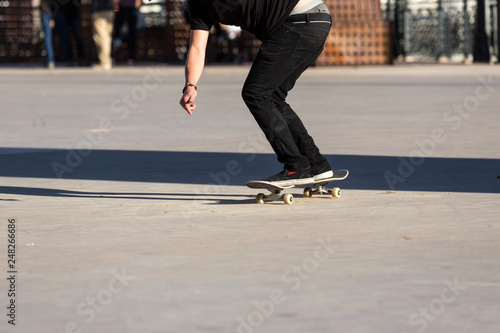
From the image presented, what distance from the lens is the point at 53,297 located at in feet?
14.3

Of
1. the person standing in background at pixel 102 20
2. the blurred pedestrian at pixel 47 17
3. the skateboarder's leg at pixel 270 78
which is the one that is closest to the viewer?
the skateboarder's leg at pixel 270 78

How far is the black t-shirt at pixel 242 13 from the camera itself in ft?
21.5

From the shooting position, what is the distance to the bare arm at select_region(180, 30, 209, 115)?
6.59 m

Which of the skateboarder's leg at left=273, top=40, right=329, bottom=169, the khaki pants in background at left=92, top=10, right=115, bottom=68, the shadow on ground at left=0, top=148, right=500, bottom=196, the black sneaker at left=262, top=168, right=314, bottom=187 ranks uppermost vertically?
the skateboarder's leg at left=273, top=40, right=329, bottom=169

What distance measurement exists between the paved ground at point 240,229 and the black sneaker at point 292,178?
0.16m

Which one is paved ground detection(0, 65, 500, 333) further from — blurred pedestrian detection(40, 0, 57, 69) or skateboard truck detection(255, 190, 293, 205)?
blurred pedestrian detection(40, 0, 57, 69)

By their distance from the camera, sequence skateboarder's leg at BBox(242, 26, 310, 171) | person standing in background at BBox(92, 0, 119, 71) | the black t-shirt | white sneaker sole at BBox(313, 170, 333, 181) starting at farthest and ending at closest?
person standing in background at BBox(92, 0, 119, 71) < white sneaker sole at BBox(313, 170, 333, 181) < skateboarder's leg at BBox(242, 26, 310, 171) < the black t-shirt

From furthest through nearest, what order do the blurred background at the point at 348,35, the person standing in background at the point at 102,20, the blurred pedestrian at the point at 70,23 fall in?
1. the blurred pedestrian at the point at 70,23
2. the blurred background at the point at 348,35
3. the person standing in background at the point at 102,20

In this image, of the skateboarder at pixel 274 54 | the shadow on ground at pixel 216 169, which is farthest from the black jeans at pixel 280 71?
the shadow on ground at pixel 216 169

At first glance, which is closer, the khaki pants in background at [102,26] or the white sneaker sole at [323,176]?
the white sneaker sole at [323,176]

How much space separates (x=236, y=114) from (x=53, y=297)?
9.44 meters

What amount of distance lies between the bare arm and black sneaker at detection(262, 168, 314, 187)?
651mm

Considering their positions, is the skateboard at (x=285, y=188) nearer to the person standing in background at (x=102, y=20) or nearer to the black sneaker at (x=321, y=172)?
the black sneaker at (x=321, y=172)

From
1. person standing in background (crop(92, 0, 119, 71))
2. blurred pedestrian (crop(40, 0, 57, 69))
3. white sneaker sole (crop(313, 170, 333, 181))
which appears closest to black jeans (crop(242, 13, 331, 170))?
white sneaker sole (crop(313, 170, 333, 181))
